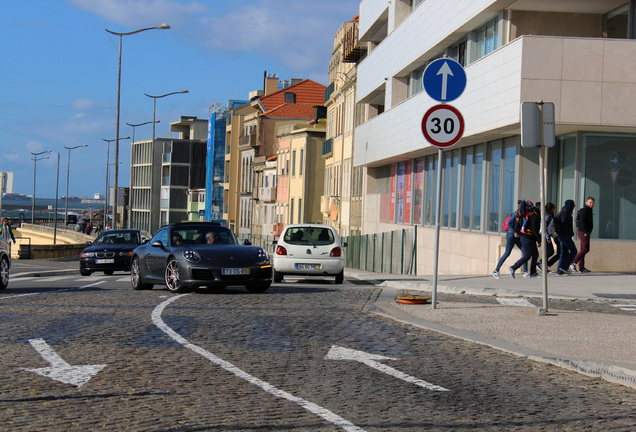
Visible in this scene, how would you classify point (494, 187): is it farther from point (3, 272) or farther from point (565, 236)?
point (3, 272)

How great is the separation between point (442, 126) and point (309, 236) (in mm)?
10743

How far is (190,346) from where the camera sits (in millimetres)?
10258

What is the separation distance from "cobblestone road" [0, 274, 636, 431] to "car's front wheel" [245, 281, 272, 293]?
5.19 m

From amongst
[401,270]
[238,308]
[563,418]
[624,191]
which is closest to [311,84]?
[401,270]

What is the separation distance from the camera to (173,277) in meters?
18.6

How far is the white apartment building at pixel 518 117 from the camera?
23.2m

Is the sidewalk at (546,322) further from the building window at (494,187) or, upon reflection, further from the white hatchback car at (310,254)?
the building window at (494,187)

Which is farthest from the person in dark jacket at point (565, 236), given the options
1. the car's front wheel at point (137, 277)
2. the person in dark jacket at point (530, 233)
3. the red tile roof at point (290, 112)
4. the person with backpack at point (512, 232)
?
the red tile roof at point (290, 112)

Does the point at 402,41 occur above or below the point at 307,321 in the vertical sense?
above

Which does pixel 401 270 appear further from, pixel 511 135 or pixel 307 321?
pixel 307 321

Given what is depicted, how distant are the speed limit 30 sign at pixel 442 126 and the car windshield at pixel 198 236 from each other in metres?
6.48

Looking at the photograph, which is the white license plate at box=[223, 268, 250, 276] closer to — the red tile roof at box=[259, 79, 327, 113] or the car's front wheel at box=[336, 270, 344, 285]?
the car's front wheel at box=[336, 270, 344, 285]

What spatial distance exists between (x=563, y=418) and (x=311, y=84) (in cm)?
9672

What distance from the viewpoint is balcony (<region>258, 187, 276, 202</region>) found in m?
86.1
